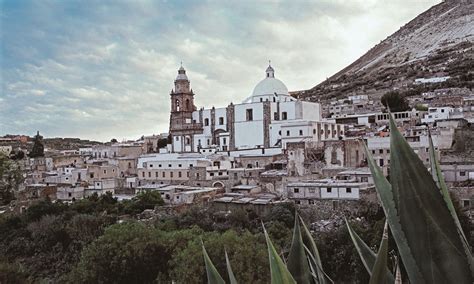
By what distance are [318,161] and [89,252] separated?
1157 centimetres

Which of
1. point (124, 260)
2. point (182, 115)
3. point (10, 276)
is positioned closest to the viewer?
point (124, 260)

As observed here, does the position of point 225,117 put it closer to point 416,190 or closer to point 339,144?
point 339,144

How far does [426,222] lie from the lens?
110 centimetres

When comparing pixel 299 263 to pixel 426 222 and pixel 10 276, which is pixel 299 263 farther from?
pixel 10 276

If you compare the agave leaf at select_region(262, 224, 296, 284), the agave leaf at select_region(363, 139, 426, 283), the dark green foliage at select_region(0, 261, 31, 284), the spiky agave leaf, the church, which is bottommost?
the dark green foliage at select_region(0, 261, 31, 284)

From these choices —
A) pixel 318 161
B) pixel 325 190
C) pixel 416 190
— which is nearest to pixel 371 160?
pixel 416 190

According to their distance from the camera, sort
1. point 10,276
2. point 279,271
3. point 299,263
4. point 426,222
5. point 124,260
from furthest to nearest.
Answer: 1. point 10,276
2. point 124,260
3. point 299,263
4. point 279,271
5. point 426,222

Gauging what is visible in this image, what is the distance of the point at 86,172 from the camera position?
22.9 m

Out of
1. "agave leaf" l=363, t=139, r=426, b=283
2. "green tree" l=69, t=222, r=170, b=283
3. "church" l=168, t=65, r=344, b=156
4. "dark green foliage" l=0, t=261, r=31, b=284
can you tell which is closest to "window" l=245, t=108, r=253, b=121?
"church" l=168, t=65, r=344, b=156

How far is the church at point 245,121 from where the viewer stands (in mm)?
23766

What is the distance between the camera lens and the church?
23.8 metres

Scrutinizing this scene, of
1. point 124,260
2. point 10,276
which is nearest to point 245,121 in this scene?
point 124,260

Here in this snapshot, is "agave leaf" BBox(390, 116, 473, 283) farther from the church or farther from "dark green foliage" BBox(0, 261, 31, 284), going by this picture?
the church

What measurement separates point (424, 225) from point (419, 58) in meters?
58.1
